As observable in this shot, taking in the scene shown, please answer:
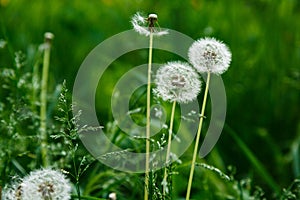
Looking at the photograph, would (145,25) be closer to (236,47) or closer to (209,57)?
(209,57)

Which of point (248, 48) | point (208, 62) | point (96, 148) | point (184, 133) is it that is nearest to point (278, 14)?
point (248, 48)

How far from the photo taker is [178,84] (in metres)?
1.24

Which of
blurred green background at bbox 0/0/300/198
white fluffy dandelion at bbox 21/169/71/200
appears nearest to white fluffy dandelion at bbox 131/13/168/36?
white fluffy dandelion at bbox 21/169/71/200

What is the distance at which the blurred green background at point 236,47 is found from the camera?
2641 mm

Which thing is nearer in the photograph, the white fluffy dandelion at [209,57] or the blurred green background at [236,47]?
the white fluffy dandelion at [209,57]

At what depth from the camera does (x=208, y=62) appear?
122 centimetres

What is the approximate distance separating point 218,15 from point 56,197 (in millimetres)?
2381

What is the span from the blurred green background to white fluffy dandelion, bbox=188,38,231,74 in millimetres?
1087

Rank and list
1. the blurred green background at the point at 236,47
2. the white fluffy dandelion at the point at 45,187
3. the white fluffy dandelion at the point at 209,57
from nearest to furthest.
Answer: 1. the white fluffy dandelion at the point at 45,187
2. the white fluffy dandelion at the point at 209,57
3. the blurred green background at the point at 236,47

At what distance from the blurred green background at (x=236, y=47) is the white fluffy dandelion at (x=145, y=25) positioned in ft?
3.67

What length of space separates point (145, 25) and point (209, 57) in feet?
0.51

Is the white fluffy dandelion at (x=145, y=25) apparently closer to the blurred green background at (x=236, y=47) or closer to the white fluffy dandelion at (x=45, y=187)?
the white fluffy dandelion at (x=45, y=187)

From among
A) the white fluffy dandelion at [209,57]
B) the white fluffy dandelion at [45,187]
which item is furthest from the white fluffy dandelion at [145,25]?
the white fluffy dandelion at [45,187]

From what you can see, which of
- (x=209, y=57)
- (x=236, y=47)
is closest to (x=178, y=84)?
(x=209, y=57)
